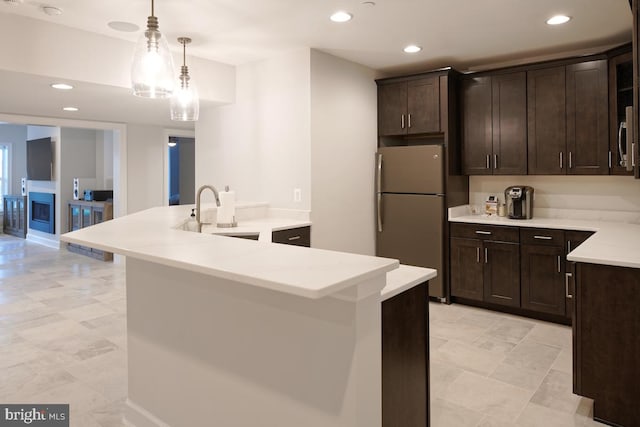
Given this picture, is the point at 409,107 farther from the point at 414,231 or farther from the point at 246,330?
the point at 246,330

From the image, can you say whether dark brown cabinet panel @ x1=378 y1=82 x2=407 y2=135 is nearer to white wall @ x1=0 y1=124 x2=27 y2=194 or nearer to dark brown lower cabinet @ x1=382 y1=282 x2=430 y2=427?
dark brown lower cabinet @ x1=382 y1=282 x2=430 y2=427

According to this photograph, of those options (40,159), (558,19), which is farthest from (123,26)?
(40,159)

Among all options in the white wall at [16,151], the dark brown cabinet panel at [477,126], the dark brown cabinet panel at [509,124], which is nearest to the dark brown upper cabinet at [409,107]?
the dark brown cabinet panel at [477,126]

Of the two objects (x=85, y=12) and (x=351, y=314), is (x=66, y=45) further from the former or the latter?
(x=351, y=314)

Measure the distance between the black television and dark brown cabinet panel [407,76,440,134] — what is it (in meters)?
6.67

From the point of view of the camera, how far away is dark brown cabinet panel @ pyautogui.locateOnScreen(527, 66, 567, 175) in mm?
4082

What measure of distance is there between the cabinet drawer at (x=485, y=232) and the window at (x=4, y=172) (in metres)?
10.0

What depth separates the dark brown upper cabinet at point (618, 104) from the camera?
3.72 metres

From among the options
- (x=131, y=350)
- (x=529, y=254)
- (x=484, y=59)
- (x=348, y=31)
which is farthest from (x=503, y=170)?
(x=131, y=350)

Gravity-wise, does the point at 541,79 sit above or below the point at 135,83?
above

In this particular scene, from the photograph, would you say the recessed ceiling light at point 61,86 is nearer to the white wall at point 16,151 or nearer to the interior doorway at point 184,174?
the interior doorway at point 184,174

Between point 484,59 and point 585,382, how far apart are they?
3.34m

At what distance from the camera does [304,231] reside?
4070 mm

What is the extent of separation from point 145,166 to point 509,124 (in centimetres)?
538
